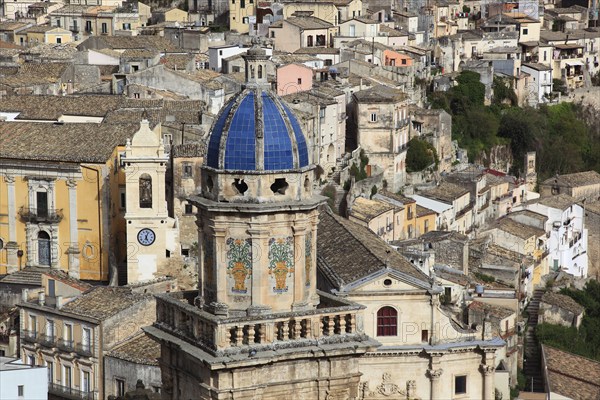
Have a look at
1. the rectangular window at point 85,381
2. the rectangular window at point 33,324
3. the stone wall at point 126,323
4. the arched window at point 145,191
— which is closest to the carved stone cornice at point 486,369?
the stone wall at point 126,323

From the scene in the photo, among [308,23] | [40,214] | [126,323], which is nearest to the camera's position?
[126,323]

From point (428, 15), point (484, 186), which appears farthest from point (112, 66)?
point (428, 15)

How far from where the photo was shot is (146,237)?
162 feet

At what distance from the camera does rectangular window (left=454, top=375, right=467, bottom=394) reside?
125 ft

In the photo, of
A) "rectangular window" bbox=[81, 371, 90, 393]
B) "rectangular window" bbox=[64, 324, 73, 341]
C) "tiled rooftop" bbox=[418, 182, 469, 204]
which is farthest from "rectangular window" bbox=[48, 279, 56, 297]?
"tiled rooftop" bbox=[418, 182, 469, 204]

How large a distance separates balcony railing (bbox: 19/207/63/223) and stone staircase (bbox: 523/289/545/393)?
50.9ft

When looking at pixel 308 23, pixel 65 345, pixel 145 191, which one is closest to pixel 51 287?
pixel 65 345

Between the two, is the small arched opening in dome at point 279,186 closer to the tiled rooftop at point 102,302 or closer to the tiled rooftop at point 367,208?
the tiled rooftop at point 102,302

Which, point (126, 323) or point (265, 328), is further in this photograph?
point (126, 323)

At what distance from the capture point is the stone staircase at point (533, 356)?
4916cm

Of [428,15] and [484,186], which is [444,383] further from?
[428,15]

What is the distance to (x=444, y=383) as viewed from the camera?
37.5 meters

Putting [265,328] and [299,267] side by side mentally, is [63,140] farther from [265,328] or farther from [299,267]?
[265,328]

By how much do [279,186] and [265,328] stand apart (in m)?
A: 1.88
